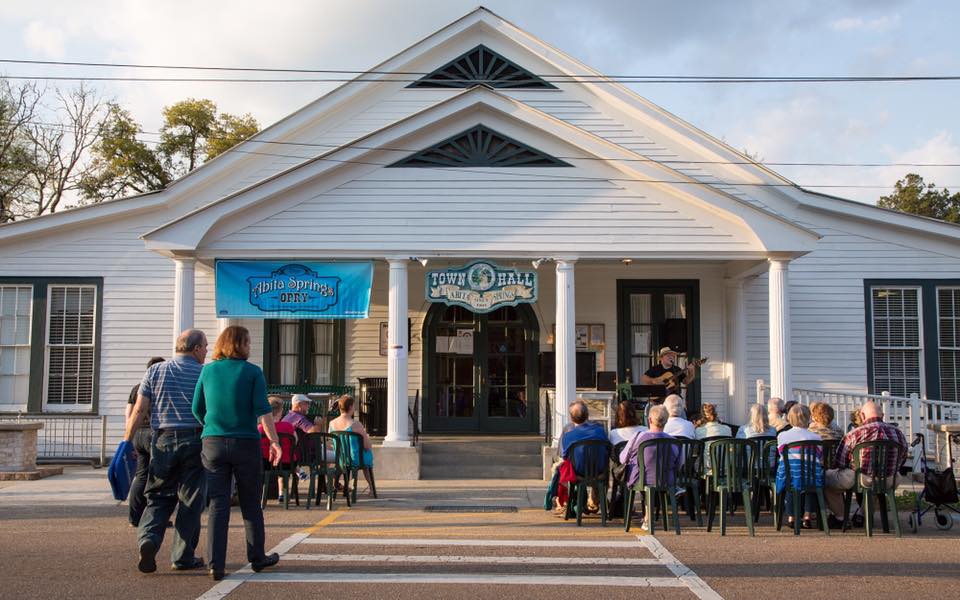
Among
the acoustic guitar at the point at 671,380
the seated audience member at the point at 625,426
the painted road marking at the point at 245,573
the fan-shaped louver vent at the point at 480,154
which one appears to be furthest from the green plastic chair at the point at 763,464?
the fan-shaped louver vent at the point at 480,154

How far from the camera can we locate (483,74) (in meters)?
16.8

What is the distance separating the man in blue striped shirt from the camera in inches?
259

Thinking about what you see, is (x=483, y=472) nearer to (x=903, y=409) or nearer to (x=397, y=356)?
(x=397, y=356)

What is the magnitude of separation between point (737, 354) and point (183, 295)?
944cm

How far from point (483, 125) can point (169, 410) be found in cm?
811

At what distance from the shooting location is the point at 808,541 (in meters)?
8.55

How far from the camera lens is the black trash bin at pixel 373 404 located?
1559 cm

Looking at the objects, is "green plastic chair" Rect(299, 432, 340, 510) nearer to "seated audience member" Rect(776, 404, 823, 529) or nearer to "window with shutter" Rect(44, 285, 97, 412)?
"seated audience member" Rect(776, 404, 823, 529)

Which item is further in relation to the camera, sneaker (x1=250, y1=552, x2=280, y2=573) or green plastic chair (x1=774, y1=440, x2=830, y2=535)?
green plastic chair (x1=774, y1=440, x2=830, y2=535)

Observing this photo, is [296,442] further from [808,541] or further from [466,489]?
[808,541]

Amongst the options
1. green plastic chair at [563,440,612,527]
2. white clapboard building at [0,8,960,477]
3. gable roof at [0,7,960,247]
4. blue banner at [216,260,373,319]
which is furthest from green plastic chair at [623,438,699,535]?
gable roof at [0,7,960,247]

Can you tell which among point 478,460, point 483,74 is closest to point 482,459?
point 478,460

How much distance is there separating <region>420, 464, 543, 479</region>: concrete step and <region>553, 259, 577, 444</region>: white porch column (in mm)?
655

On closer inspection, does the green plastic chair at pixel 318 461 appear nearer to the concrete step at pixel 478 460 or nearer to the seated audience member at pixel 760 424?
the concrete step at pixel 478 460
